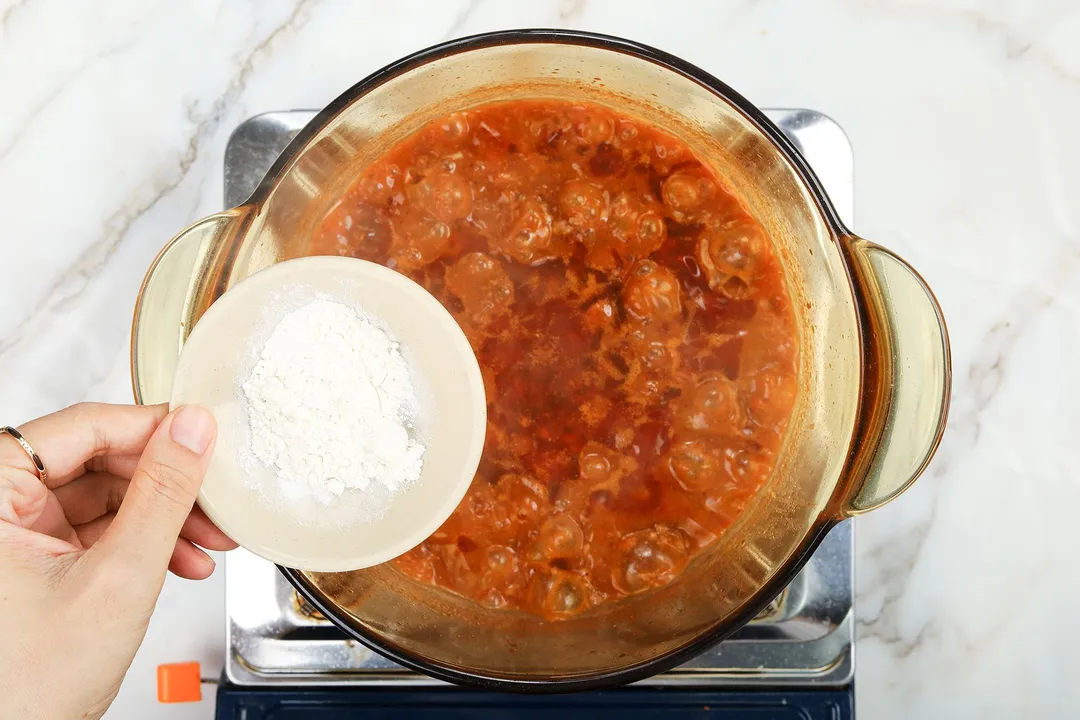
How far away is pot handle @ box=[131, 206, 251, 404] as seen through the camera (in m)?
0.80

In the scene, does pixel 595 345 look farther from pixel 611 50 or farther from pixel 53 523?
pixel 53 523

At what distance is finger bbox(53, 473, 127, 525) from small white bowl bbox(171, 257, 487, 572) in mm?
268

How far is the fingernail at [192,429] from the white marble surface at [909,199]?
48cm

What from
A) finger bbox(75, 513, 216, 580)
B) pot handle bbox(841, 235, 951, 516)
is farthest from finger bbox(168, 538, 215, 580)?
pot handle bbox(841, 235, 951, 516)

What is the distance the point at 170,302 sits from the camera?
0.82 m

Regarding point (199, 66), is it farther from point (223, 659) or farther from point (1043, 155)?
point (1043, 155)

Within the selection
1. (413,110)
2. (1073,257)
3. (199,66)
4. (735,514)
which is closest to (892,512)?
(735,514)

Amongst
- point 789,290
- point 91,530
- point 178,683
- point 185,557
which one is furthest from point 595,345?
point 178,683

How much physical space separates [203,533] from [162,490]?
0.22 meters

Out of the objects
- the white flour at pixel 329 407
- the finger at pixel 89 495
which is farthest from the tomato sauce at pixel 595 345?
the finger at pixel 89 495

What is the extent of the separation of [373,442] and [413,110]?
41 cm

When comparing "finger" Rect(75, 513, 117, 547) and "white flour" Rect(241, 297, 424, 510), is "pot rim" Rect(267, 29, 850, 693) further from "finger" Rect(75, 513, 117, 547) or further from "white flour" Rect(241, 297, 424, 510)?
"finger" Rect(75, 513, 117, 547)

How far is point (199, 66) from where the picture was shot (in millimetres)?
1129

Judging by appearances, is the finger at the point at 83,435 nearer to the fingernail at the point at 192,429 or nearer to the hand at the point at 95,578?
the hand at the point at 95,578
